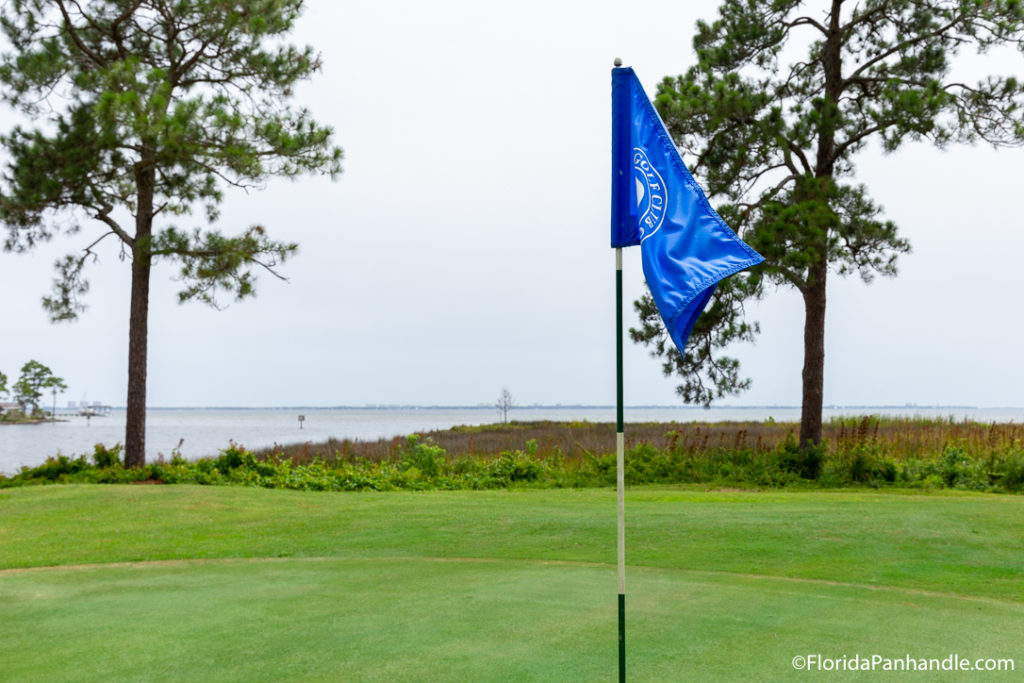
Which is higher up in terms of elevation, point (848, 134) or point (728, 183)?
point (848, 134)

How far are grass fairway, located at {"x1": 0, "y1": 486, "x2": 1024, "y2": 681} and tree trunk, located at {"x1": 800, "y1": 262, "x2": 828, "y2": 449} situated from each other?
5.38 meters

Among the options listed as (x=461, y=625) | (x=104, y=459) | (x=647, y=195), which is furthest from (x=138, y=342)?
(x=647, y=195)

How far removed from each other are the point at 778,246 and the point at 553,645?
461 inches

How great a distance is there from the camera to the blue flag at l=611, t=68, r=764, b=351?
13.0ft

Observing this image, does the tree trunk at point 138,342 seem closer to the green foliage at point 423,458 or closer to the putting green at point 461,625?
the green foliage at point 423,458

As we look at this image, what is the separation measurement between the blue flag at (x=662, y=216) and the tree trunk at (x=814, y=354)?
13.5 m

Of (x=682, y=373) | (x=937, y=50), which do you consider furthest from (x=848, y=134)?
(x=682, y=373)

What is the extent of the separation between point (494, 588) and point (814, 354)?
496 inches

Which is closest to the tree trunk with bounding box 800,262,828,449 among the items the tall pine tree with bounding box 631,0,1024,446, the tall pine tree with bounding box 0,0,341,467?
the tall pine tree with bounding box 631,0,1024,446

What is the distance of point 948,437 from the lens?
60.7ft

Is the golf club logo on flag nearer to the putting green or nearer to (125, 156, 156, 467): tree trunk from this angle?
the putting green

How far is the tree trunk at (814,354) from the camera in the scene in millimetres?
16688

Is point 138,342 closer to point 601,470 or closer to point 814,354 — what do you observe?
point 601,470

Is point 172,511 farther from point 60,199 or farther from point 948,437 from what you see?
point 948,437
